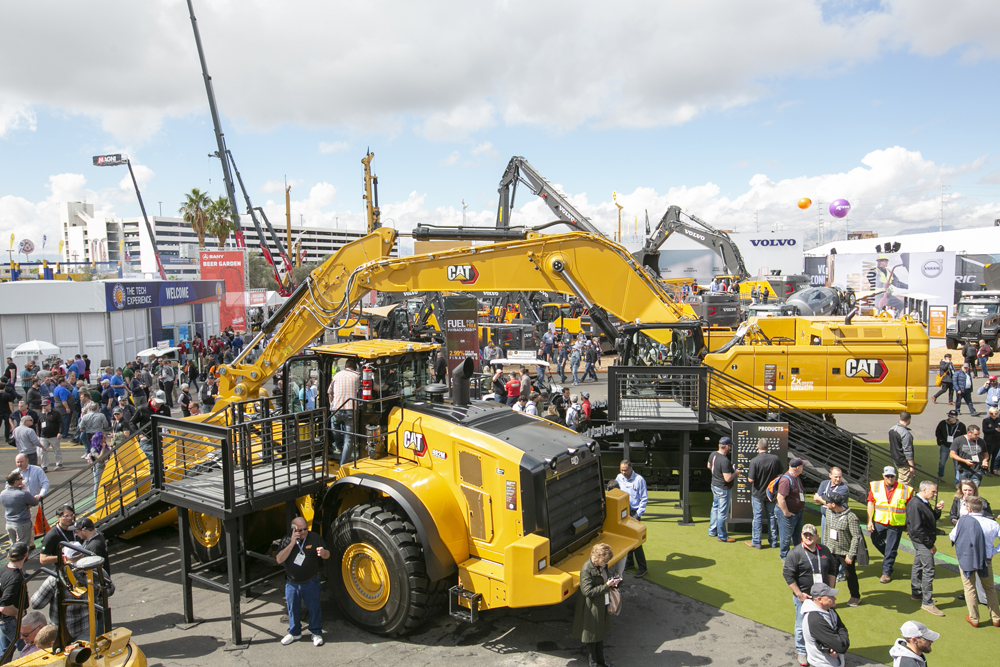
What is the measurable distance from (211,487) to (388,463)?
2.19 meters

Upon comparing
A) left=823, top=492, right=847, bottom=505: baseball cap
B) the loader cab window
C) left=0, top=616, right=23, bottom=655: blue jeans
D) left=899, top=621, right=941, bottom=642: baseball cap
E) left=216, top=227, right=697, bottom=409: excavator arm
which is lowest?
left=0, top=616, right=23, bottom=655: blue jeans

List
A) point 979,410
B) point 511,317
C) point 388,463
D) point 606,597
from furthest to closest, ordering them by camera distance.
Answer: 1. point 511,317
2. point 979,410
3. point 388,463
4. point 606,597

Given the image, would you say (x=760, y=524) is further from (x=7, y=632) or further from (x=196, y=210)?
(x=196, y=210)

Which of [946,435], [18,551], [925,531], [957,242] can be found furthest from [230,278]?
[957,242]

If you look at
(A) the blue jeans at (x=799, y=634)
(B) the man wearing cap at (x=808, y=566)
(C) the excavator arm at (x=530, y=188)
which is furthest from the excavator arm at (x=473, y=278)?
(C) the excavator arm at (x=530, y=188)

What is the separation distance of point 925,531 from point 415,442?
6124mm

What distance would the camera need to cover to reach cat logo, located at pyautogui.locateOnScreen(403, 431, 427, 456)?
7.41m

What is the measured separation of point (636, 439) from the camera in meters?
12.6

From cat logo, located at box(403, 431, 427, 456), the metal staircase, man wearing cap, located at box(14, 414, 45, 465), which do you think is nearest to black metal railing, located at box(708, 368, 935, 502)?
the metal staircase

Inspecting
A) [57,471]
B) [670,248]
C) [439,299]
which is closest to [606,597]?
[57,471]

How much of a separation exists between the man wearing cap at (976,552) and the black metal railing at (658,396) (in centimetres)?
400

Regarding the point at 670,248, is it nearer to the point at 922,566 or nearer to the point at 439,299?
the point at 439,299

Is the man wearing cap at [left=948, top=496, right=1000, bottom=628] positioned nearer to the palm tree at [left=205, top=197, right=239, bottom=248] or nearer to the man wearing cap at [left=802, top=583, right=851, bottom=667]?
the man wearing cap at [left=802, top=583, right=851, bottom=667]

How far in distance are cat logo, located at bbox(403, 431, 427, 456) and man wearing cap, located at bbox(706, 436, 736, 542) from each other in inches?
190
